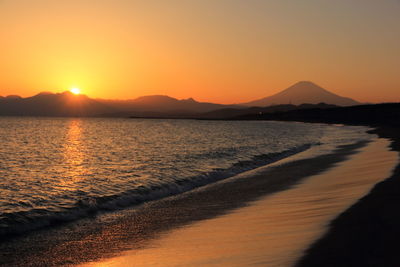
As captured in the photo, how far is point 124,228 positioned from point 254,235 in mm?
3647

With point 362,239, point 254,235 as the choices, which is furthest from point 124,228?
point 362,239

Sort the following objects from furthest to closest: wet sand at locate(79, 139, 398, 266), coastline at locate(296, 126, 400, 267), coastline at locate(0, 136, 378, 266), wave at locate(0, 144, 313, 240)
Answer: wave at locate(0, 144, 313, 240), coastline at locate(0, 136, 378, 266), wet sand at locate(79, 139, 398, 266), coastline at locate(296, 126, 400, 267)

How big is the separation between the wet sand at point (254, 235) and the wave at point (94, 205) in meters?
4.02

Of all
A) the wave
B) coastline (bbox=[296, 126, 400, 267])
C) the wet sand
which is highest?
coastline (bbox=[296, 126, 400, 267])

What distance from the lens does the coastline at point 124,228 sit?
7910 mm

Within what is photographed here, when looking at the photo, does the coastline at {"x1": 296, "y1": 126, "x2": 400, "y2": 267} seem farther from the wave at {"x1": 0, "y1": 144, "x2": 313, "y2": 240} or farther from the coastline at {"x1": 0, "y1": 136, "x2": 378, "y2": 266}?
the wave at {"x1": 0, "y1": 144, "x2": 313, "y2": 240}

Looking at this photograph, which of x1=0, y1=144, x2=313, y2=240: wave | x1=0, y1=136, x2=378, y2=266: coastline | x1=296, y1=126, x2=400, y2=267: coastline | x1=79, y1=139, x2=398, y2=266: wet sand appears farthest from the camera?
x1=0, y1=144, x2=313, y2=240: wave

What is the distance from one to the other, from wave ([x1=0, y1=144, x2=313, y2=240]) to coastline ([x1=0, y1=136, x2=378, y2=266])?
692 millimetres

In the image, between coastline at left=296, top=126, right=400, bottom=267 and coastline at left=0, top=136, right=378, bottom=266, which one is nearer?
coastline at left=296, top=126, right=400, bottom=267

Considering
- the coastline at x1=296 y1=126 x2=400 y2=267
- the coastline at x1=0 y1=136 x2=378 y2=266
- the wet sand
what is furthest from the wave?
the coastline at x1=296 y1=126 x2=400 y2=267

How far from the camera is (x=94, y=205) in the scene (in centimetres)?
1324

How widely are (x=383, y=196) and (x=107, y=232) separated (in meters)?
8.16

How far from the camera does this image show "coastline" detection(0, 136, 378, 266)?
791cm

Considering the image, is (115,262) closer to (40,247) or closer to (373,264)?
Answer: (40,247)
